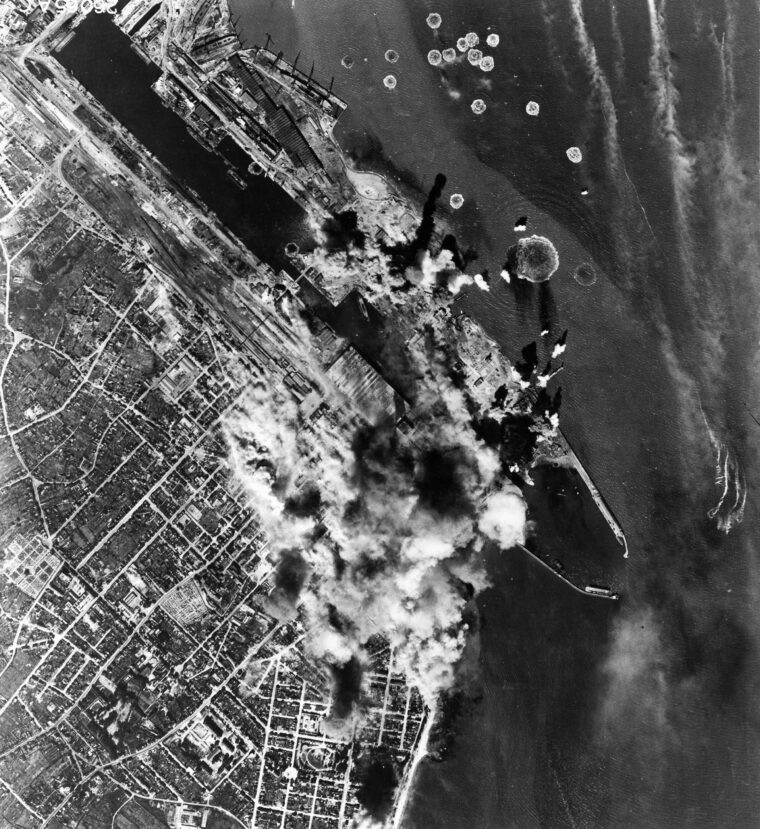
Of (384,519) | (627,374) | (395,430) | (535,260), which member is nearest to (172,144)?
(395,430)

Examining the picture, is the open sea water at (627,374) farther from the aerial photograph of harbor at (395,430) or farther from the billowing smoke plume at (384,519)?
the billowing smoke plume at (384,519)

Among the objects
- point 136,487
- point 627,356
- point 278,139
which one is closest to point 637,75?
point 627,356

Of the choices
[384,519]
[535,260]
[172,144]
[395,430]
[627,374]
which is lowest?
[627,374]

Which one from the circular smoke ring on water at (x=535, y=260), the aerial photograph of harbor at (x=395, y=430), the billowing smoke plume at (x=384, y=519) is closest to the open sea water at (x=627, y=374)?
the aerial photograph of harbor at (x=395, y=430)

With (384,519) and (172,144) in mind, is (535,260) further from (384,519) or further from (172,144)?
(172,144)

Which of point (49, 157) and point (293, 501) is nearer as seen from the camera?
point (293, 501)

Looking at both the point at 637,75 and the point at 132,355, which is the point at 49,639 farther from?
the point at 637,75

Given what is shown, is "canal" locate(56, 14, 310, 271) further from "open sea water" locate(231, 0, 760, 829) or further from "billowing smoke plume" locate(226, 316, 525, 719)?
"billowing smoke plume" locate(226, 316, 525, 719)
